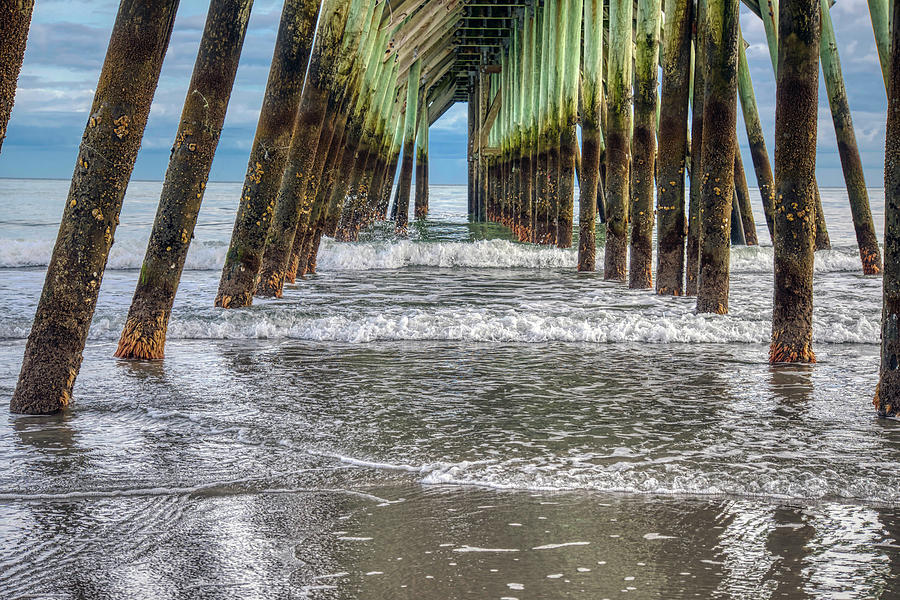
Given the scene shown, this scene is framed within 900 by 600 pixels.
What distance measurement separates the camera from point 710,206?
6.62 m

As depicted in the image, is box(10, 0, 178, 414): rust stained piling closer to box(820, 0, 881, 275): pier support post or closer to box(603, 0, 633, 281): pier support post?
box(603, 0, 633, 281): pier support post

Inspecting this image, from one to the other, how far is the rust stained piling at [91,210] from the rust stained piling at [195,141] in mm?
1070

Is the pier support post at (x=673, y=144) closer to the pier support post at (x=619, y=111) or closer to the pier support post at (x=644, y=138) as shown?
the pier support post at (x=644, y=138)

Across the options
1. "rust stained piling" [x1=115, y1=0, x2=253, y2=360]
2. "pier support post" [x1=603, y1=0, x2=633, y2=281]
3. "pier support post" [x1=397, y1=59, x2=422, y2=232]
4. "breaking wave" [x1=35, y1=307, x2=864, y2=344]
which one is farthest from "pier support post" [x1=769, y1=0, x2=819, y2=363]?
"pier support post" [x1=397, y1=59, x2=422, y2=232]

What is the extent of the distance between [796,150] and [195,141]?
333 centimetres

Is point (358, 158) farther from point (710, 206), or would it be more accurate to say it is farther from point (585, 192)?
point (710, 206)

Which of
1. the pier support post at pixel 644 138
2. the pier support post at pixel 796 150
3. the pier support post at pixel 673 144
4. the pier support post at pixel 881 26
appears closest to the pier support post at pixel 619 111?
the pier support post at pixel 644 138

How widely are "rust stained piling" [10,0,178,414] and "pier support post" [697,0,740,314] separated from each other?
13.3 feet

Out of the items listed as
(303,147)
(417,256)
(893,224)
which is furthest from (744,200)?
(893,224)

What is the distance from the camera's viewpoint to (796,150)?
489 centimetres

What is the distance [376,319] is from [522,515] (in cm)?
425

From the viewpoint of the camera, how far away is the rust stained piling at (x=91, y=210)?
3.92 meters

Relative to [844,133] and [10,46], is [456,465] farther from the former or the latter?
[844,133]

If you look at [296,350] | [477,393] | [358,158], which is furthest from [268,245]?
[358,158]
